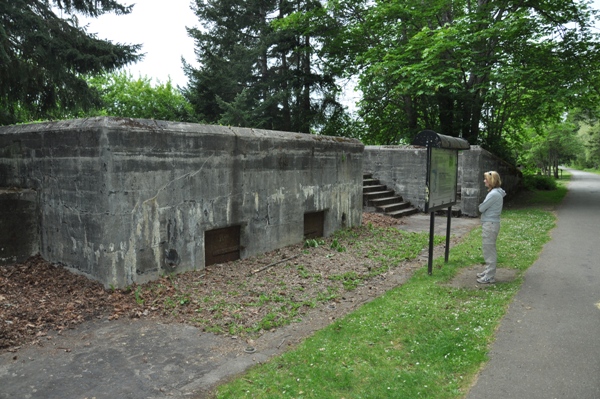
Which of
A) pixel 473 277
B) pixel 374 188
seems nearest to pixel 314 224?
pixel 473 277

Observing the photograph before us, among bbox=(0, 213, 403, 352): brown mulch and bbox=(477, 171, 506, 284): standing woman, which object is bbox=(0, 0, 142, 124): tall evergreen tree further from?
bbox=(477, 171, 506, 284): standing woman

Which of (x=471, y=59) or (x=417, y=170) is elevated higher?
(x=471, y=59)

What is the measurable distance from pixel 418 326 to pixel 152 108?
32711 millimetres

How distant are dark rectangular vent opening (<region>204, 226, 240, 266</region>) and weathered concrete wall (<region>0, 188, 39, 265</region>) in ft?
8.43

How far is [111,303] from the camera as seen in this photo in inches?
217

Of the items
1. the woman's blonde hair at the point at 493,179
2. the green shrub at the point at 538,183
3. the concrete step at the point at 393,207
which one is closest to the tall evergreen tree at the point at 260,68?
the concrete step at the point at 393,207

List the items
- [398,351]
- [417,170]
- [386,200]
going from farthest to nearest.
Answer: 1. [417,170]
2. [386,200]
3. [398,351]

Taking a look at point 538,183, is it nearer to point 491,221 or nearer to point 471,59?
point 471,59

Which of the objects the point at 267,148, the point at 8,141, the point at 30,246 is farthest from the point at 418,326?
the point at 8,141

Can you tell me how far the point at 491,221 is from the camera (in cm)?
665

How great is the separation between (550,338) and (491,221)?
7.64 ft

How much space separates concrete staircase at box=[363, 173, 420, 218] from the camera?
14.0m

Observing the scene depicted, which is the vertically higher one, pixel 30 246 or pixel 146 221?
pixel 146 221

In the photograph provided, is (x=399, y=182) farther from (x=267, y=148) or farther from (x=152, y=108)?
(x=152, y=108)
